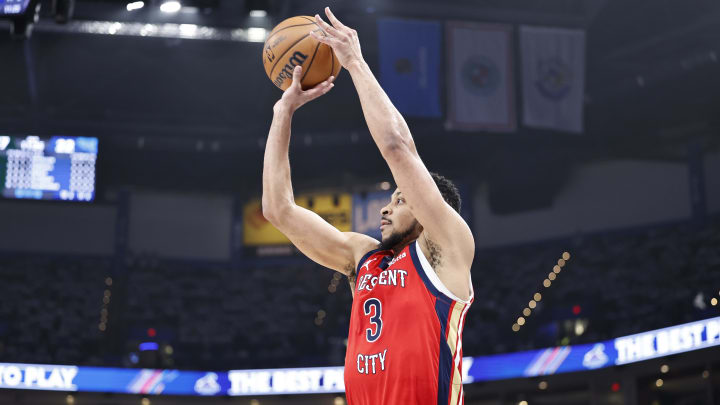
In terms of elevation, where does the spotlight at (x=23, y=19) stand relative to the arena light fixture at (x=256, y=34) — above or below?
below

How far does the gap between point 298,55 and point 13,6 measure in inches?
280

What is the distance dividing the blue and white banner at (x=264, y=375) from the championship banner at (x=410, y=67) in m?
4.79

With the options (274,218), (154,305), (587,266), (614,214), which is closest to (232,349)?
(154,305)

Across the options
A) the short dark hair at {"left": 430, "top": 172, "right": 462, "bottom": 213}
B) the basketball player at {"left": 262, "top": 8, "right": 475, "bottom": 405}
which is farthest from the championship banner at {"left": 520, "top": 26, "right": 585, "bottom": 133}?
the basketball player at {"left": 262, "top": 8, "right": 475, "bottom": 405}

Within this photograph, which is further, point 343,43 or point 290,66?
point 290,66

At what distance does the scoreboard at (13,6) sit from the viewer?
9070mm

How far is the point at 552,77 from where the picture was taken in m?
14.1

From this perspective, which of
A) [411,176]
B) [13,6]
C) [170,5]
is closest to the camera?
[411,176]

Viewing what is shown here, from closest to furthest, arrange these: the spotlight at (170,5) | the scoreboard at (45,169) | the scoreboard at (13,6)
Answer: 1. the scoreboard at (13,6)
2. the spotlight at (170,5)
3. the scoreboard at (45,169)

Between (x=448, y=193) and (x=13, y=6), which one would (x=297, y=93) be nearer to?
(x=448, y=193)

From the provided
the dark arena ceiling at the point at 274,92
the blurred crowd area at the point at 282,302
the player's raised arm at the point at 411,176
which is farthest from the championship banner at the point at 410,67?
the player's raised arm at the point at 411,176

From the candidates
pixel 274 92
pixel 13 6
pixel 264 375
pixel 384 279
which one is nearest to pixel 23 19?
pixel 13 6

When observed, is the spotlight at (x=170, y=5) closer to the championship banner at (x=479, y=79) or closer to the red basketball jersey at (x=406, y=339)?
the championship banner at (x=479, y=79)

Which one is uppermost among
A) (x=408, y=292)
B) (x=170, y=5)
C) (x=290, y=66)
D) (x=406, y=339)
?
(x=170, y=5)
